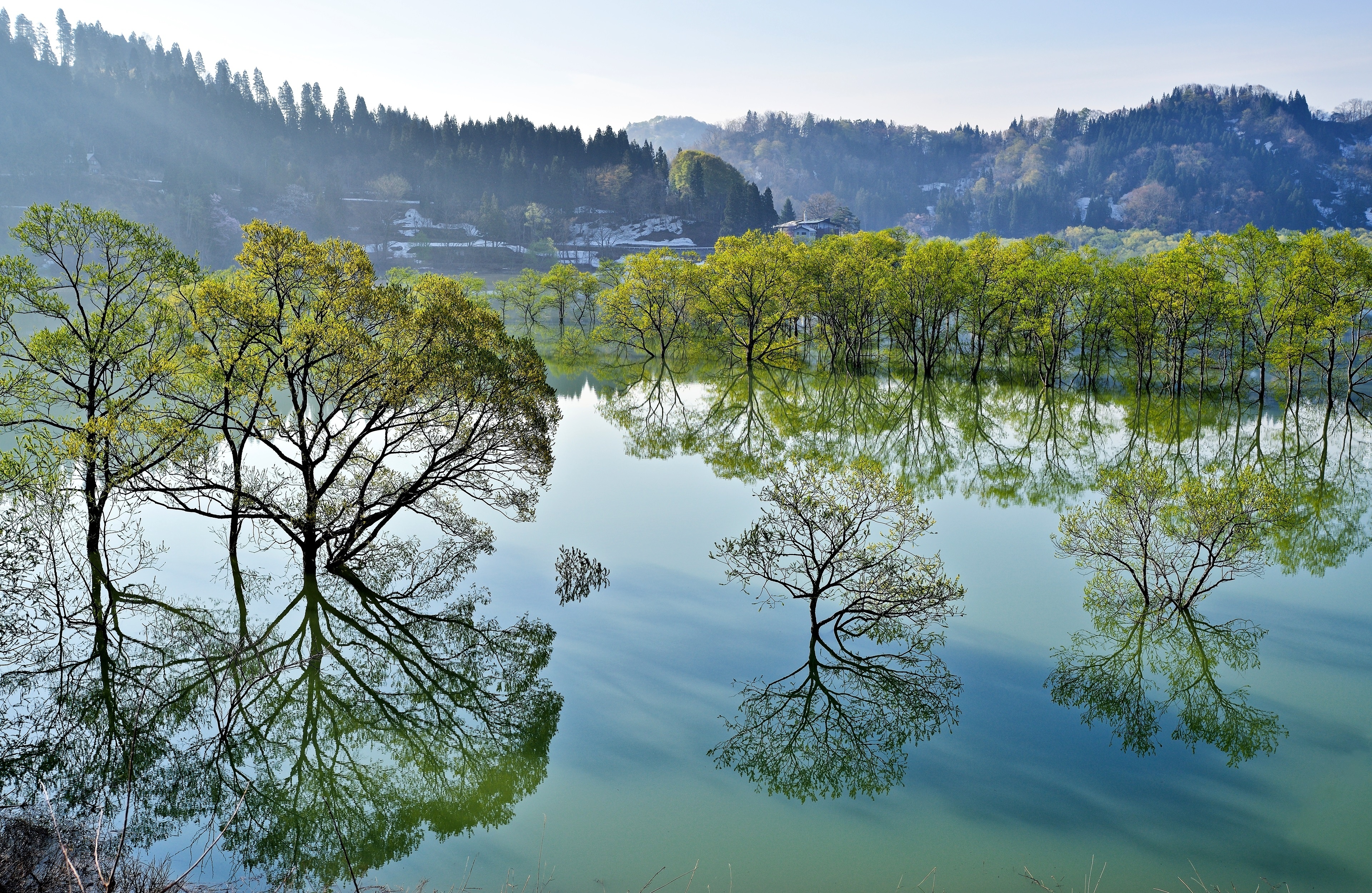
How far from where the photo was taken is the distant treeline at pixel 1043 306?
131 ft

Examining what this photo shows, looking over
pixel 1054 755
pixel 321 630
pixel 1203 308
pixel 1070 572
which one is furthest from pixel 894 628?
pixel 1203 308

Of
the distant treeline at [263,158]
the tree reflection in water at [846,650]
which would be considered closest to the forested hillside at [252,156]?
the distant treeline at [263,158]

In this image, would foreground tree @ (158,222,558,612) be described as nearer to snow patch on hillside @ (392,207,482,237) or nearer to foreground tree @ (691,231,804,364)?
foreground tree @ (691,231,804,364)

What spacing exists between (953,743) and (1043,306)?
143 ft

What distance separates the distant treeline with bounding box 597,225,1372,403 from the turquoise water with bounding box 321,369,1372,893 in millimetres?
16897

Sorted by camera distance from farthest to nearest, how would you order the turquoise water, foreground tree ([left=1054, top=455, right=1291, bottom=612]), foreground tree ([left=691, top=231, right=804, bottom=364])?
foreground tree ([left=691, top=231, right=804, bottom=364]) < foreground tree ([left=1054, top=455, right=1291, bottom=612]) < the turquoise water

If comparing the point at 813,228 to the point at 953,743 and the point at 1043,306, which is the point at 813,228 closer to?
the point at 1043,306

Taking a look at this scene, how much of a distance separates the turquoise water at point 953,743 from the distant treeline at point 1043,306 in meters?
16.9

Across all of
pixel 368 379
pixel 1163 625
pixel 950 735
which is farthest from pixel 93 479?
pixel 1163 625

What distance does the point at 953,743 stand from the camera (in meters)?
11.9

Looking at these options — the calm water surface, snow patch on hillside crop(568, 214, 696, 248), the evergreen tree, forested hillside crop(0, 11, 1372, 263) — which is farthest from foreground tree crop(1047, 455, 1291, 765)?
the evergreen tree

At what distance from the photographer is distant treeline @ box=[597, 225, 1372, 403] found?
39.8 meters

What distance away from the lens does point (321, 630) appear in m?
16.0

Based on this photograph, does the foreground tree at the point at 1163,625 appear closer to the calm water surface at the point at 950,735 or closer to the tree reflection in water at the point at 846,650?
the calm water surface at the point at 950,735
